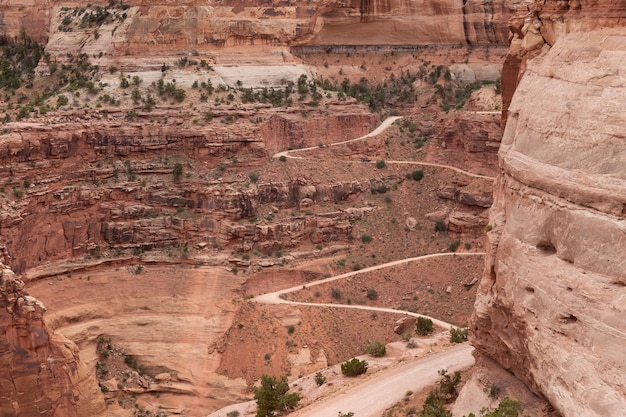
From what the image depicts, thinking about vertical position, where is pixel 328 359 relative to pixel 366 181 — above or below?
below

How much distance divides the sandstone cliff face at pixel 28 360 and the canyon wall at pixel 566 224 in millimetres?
24399

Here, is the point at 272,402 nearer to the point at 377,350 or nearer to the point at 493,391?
the point at 377,350

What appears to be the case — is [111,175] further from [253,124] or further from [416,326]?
[416,326]

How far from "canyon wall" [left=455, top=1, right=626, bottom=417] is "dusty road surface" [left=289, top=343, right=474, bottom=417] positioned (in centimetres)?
1204

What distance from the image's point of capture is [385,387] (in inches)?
1622

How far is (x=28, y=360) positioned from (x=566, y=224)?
30076 millimetres

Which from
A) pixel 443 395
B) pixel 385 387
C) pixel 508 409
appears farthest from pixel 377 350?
pixel 508 409

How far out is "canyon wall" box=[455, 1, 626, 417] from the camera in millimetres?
19938

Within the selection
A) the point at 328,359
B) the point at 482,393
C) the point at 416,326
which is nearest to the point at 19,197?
the point at 328,359

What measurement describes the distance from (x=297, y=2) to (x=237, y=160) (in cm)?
1834

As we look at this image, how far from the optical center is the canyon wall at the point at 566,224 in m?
19.9

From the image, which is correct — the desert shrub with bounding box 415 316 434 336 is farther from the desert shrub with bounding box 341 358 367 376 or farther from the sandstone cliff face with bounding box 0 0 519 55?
the sandstone cliff face with bounding box 0 0 519 55

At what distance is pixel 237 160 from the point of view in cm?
6738

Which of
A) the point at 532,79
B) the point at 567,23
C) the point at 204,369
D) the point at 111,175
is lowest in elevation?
the point at 204,369
